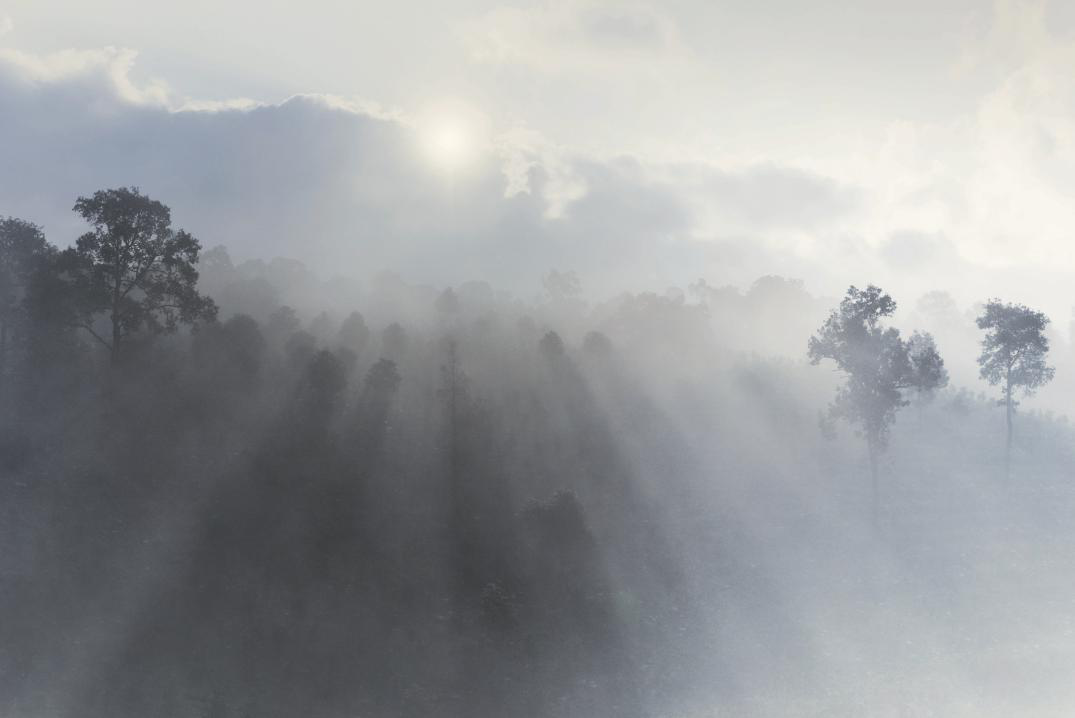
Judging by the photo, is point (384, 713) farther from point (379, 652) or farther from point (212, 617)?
point (212, 617)

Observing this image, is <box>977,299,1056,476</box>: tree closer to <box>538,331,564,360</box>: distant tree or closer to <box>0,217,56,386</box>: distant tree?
<box>538,331,564,360</box>: distant tree

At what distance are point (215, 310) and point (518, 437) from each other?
2290cm

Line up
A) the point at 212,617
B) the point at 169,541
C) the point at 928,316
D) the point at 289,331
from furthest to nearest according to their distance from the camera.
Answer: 1. the point at 928,316
2. the point at 289,331
3. the point at 169,541
4. the point at 212,617

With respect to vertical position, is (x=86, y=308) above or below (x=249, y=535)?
above

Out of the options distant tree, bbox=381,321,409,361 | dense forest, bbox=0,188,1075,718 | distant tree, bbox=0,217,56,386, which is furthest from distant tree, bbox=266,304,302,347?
distant tree, bbox=0,217,56,386

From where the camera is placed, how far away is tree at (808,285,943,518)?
4456 centimetres

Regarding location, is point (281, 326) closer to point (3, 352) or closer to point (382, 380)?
point (382, 380)

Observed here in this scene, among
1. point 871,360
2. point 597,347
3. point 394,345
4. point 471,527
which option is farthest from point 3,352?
point 871,360

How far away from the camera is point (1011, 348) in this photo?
2077 inches

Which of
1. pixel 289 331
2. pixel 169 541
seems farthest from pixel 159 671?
pixel 289 331

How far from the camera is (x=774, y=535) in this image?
41.7 meters

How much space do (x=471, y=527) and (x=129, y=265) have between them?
26.9 m

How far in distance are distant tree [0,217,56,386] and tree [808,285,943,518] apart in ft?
171

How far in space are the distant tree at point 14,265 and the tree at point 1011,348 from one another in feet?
228
